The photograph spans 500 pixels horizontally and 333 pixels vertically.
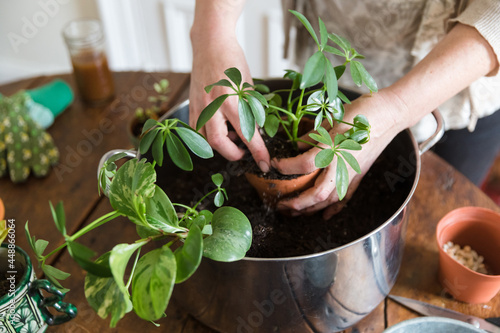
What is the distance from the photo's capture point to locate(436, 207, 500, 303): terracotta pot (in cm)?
64

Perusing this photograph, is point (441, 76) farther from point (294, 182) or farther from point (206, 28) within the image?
point (206, 28)

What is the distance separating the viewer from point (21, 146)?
0.94 m

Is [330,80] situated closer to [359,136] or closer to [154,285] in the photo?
[359,136]

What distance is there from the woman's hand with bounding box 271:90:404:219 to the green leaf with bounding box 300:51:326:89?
15 cm

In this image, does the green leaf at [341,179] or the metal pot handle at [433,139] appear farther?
the metal pot handle at [433,139]

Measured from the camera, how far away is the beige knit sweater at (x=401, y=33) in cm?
85

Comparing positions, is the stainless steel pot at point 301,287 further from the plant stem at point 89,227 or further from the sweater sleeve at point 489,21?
the sweater sleeve at point 489,21

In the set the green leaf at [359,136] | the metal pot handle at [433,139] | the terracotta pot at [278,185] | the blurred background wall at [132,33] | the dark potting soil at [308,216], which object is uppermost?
the green leaf at [359,136]

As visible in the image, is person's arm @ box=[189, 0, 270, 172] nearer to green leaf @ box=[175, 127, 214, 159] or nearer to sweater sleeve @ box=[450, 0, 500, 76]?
green leaf @ box=[175, 127, 214, 159]

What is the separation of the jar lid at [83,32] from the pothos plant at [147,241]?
69cm

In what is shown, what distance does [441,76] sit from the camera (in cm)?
69

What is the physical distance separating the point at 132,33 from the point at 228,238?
6.00 feet

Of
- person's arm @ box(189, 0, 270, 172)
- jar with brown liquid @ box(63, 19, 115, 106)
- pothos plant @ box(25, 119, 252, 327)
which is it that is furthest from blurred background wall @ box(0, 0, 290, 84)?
pothos plant @ box(25, 119, 252, 327)

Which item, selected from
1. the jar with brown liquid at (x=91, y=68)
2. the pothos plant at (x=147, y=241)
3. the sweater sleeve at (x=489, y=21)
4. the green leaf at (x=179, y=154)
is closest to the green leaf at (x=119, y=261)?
the pothos plant at (x=147, y=241)
